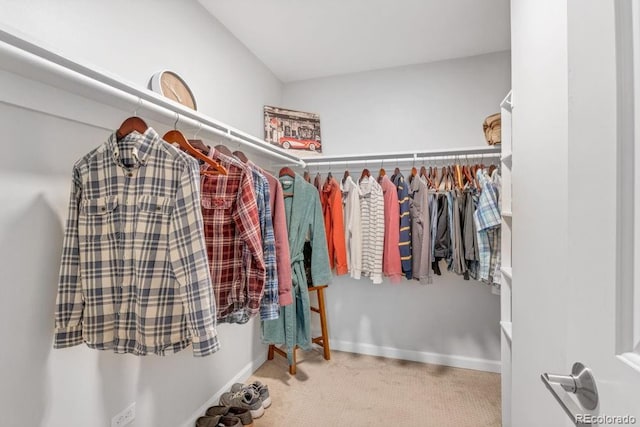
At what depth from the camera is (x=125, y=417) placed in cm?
134

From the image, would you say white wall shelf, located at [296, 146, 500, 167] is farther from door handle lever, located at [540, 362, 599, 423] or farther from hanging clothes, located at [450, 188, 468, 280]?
door handle lever, located at [540, 362, 599, 423]

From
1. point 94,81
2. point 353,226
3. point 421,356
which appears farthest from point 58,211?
point 421,356

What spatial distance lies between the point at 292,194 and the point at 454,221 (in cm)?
118

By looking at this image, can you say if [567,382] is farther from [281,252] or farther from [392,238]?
[392,238]

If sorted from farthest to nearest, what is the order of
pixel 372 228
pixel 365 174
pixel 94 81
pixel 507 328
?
pixel 365 174 < pixel 372 228 < pixel 507 328 < pixel 94 81

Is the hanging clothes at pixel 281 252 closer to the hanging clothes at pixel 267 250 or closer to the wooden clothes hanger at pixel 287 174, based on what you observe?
the hanging clothes at pixel 267 250

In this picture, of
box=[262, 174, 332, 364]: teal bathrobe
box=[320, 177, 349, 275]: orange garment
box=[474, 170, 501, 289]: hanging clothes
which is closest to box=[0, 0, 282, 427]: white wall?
box=[262, 174, 332, 364]: teal bathrobe

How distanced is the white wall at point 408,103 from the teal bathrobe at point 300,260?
2.75ft

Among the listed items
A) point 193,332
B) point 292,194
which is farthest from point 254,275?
point 292,194

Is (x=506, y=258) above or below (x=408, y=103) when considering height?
below

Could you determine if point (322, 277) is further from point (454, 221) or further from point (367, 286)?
point (454, 221)

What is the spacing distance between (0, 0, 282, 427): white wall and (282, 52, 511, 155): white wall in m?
1.38

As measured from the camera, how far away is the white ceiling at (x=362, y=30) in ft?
6.18

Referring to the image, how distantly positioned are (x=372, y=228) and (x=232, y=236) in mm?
1271
